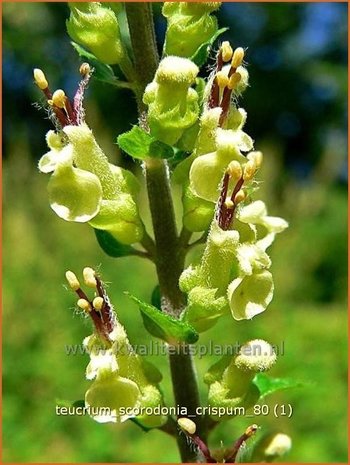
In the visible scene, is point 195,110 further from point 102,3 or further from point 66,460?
point 66,460

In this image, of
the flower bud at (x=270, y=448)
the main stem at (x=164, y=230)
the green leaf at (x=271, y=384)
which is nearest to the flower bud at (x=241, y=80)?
the main stem at (x=164, y=230)

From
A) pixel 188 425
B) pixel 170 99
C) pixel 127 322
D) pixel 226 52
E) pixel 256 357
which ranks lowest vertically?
pixel 188 425

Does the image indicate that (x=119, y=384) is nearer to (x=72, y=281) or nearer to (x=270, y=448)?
(x=72, y=281)

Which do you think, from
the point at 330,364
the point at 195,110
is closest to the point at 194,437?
the point at 195,110

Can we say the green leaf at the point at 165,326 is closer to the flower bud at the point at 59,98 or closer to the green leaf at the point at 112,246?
the green leaf at the point at 112,246

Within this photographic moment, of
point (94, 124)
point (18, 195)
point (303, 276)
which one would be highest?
point (94, 124)

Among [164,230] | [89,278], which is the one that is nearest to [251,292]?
[164,230]

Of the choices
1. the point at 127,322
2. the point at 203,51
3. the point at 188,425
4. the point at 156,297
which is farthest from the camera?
the point at 127,322
